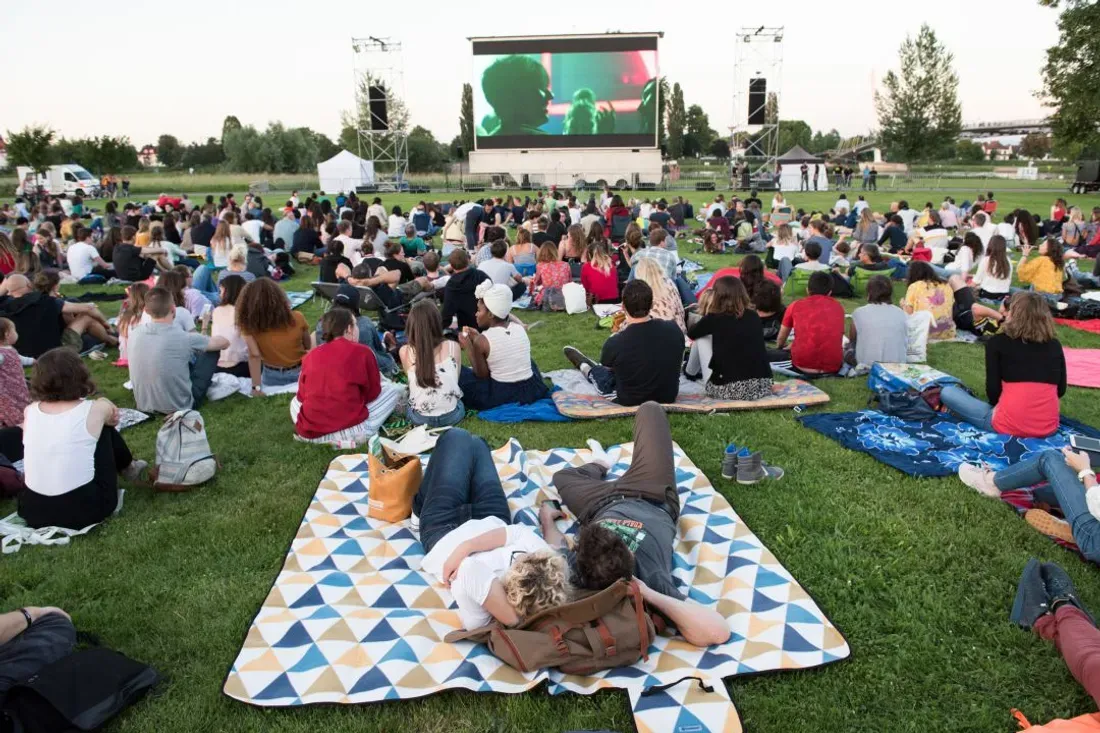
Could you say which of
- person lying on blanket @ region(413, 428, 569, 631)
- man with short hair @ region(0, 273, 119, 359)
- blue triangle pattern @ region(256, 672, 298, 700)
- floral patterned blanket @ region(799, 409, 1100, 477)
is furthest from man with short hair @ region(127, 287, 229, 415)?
floral patterned blanket @ region(799, 409, 1100, 477)

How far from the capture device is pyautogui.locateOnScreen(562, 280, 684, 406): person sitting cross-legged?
5875 millimetres

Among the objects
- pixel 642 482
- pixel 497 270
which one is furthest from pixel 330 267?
pixel 642 482

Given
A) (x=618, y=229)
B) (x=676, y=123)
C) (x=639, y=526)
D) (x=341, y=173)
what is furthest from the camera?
(x=676, y=123)

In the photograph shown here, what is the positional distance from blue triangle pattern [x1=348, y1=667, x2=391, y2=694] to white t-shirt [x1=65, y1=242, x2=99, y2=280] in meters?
12.1

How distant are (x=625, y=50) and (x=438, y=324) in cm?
3290

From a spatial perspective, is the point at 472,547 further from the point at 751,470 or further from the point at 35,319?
the point at 35,319

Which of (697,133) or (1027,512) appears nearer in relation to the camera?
(1027,512)

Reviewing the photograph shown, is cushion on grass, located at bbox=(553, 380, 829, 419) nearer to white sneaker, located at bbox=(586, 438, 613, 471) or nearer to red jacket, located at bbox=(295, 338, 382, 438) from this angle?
white sneaker, located at bbox=(586, 438, 613, 471)

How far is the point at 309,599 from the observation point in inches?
146

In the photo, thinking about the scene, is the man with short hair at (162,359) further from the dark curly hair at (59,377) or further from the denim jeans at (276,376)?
the dark curly hair at (59,377)

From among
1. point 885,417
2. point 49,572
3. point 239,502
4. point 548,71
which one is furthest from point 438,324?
point 548,71

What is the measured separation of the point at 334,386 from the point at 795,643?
369 cm

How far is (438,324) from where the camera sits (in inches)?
226

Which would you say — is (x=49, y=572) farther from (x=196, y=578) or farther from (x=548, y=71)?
(x=548, y=71)
